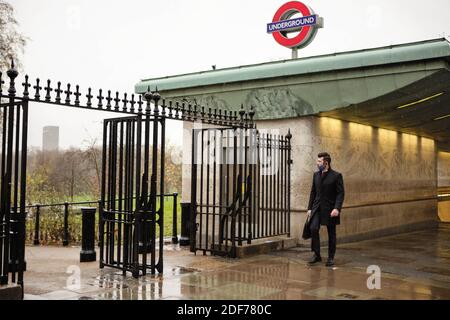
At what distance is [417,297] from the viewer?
577 cm

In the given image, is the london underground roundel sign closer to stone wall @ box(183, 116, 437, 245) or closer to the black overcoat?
stone wall @ box(183, 116, 437, 245)

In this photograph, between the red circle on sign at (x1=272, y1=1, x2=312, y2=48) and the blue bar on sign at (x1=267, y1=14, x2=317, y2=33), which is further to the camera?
the red circle on sign at (x1=272, y1=1, x2=312, y2=48)

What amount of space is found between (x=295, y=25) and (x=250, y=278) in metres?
6.93

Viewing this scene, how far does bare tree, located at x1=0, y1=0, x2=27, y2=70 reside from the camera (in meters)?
14.5

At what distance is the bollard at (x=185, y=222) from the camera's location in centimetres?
975

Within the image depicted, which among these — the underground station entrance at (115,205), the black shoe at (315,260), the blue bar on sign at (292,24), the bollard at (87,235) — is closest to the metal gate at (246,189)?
the underground station entrance at (115,205)

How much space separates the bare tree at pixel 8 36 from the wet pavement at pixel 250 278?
7917 millimetres

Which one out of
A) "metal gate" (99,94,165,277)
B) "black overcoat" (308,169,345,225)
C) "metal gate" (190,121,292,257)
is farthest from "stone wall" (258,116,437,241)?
"metal gate" (99,94,165,277)

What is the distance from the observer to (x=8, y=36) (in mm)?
14547

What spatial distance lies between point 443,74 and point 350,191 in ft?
11.9

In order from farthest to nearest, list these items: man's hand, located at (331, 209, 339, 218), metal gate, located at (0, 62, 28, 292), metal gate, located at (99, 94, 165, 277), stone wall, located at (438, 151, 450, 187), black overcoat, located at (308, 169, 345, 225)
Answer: stone wall, located at (438, 151, 450, 187) < black overcoat, located at (308, 169, 345, 225) < man's hand, located at (331, 209, 339, 218) < metal gate, located at (99, 94, 165, 277) < metal gate, located at (0, 62, 28, 292)

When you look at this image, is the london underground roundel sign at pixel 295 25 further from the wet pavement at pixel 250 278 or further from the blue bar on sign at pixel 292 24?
the wet pavement at pixel 250 278

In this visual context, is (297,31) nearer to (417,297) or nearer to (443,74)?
(443,74)

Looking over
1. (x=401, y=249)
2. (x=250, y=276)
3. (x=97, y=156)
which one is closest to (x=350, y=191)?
(x=401, y=249)
